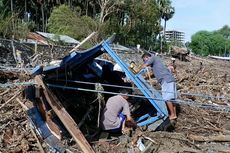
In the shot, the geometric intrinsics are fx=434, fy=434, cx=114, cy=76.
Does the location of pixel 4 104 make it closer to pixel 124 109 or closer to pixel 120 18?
pixel 124 109

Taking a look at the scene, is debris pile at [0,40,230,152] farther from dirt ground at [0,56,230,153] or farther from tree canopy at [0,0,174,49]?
tree canopy at [0,0,174,49]

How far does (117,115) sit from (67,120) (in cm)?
111

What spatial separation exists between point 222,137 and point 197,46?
95.0 metres

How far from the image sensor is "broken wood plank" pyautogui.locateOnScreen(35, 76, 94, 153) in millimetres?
6668

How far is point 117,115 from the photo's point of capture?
25.2 ft

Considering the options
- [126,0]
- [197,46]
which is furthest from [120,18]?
[197,46]

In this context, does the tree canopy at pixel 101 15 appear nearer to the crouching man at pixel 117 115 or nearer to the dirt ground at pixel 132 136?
the dirt ground at pixel 132 136

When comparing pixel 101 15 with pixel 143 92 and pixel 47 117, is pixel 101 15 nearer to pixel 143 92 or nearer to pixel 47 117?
pixel 143 92

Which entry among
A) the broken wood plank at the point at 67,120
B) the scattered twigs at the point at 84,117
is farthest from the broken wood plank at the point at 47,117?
the scattered twigs at the point at 84,117

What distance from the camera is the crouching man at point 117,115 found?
300 inches

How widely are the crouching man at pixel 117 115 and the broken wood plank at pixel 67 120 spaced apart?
3.00 feet

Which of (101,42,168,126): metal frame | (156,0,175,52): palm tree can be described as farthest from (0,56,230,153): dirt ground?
(156,0,175,52): palm tree

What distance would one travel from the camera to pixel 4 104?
25.4 feet

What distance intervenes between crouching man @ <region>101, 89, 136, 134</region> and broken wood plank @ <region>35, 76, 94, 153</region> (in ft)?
3.00
